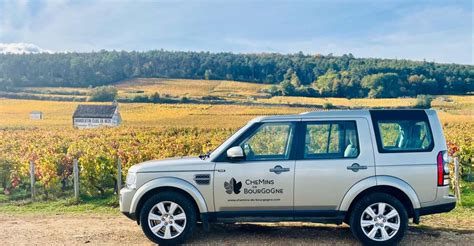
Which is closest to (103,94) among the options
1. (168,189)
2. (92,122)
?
(92,122)

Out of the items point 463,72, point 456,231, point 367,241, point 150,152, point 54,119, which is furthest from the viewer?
point 463,72

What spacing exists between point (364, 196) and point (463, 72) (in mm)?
39160

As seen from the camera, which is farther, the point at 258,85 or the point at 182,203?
the point at 258,85

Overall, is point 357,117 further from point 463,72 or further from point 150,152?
point 463,72

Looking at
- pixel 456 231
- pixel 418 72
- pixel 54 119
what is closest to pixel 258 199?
pixel 456 231

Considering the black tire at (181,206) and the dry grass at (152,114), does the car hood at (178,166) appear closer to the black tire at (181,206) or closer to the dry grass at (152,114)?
the black tire at (181,206)

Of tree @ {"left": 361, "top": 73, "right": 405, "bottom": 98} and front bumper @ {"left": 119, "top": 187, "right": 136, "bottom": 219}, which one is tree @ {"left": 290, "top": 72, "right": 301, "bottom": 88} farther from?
front bumper @ {"left": 119, "top": 187, "right": 136, "bottom": 219}

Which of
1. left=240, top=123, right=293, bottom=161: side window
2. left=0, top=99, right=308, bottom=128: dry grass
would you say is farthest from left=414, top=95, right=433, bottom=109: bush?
left=240, top=123, right=293, bottom=161: side window

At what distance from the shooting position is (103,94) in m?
38.1

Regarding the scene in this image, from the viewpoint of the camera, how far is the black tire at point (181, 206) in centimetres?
573

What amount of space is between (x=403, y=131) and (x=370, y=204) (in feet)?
3.75

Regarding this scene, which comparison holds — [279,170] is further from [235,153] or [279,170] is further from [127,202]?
[127,202]

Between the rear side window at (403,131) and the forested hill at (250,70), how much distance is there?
28.3 metres

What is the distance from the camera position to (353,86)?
3619cm
